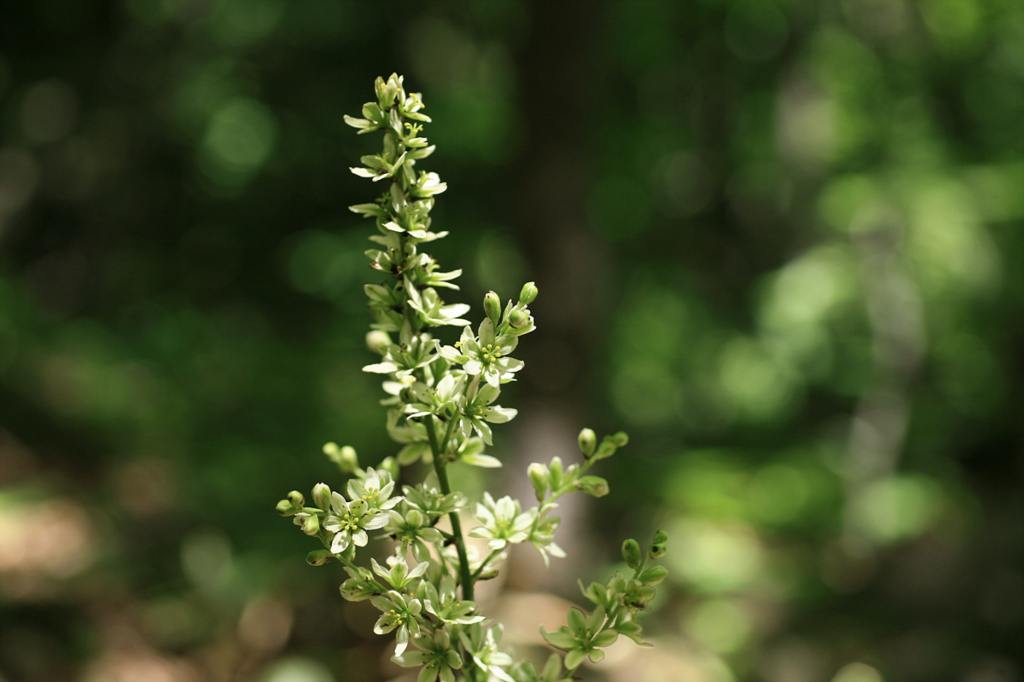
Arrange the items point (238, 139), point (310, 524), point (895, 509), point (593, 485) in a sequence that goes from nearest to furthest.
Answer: point (310, 524)
point (593, 485)
point (895, 509)
point (238, 139)

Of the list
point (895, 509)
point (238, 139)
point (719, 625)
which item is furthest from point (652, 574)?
point (238, 139)

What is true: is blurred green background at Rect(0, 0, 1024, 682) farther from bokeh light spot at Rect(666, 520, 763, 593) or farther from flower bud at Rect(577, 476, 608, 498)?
flower bud at Rect(577, 476, 608, 498)

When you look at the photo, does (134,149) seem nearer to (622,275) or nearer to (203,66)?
(203,66)

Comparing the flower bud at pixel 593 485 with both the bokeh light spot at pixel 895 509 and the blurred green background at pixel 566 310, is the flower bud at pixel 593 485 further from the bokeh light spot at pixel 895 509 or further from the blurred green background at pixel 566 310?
the bokeh light spot at pixel 895 509

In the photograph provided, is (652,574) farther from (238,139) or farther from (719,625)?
(238,139)

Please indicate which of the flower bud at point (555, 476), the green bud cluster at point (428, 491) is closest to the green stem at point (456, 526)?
the green bud cluster at point (428, 491)

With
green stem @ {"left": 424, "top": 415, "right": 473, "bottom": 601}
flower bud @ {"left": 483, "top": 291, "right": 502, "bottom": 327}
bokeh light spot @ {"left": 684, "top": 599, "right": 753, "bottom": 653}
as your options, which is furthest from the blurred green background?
flower bud @ {"left": 483, "top": 291, "right": 502, "bottom": 327}

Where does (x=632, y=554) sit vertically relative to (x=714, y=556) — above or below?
below

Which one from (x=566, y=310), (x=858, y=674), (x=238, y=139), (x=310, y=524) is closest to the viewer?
(x=310, y=524)
